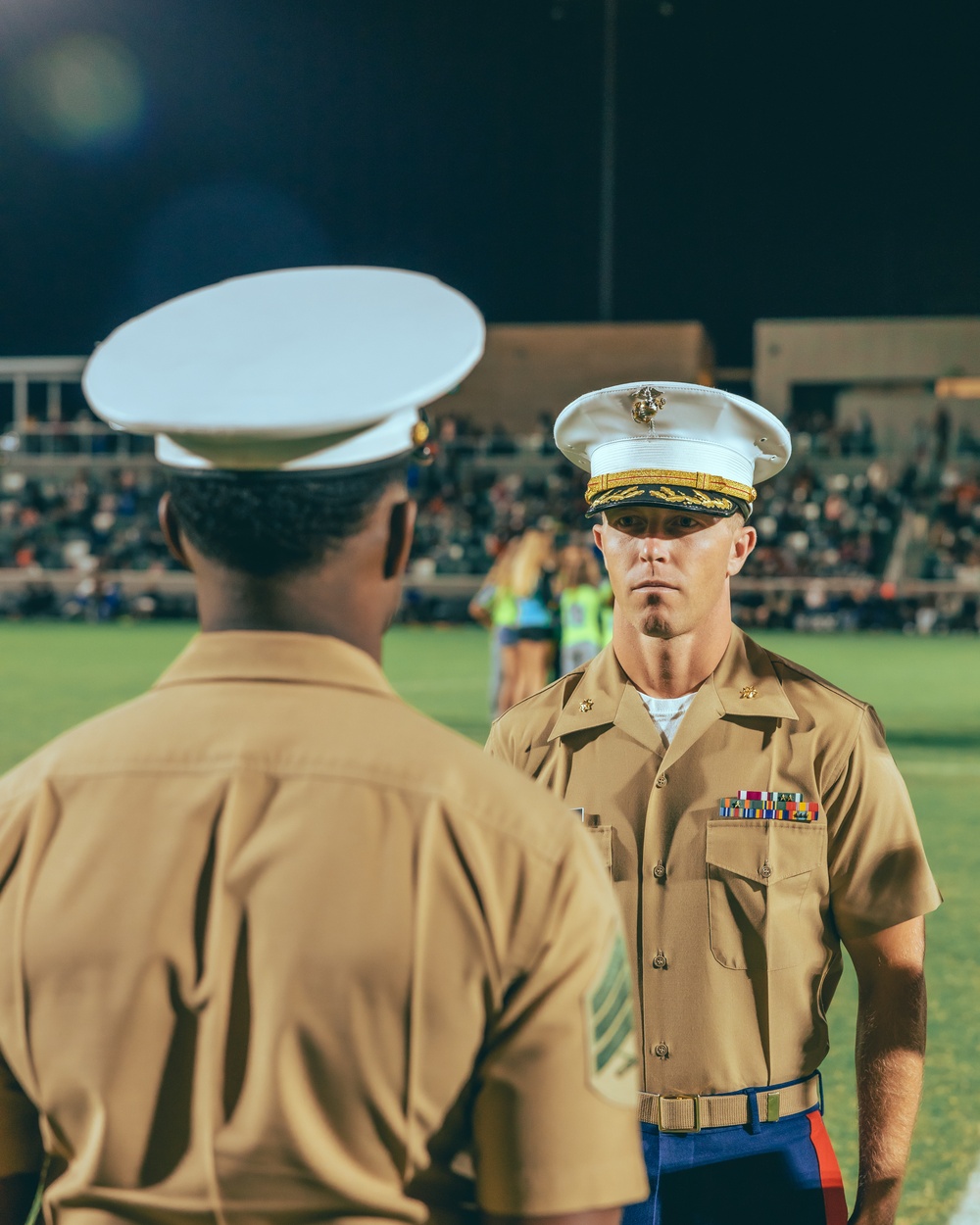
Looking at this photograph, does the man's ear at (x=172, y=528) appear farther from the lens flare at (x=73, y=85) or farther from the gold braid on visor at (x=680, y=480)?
the lens flare at (x=73, y=85)

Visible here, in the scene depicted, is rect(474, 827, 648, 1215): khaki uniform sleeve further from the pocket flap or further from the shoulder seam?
the shoulder seam

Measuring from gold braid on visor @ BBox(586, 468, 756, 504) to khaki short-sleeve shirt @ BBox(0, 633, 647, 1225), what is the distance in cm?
128

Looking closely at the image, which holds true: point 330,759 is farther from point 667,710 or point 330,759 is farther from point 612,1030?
point 667,710

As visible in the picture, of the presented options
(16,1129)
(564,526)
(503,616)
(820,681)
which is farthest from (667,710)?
(564,526)

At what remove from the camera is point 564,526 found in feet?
95.1

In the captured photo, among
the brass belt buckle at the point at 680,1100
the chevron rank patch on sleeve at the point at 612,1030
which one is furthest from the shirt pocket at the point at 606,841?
the chevron rank patch on sleeve at the point at 612,1030

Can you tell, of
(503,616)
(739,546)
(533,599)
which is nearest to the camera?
(739,546)

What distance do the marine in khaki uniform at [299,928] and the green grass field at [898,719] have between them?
113 inches

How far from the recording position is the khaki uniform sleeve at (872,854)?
219 centimetres

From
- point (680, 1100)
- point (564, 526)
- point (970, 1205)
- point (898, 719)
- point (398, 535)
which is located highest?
point (564, 526)

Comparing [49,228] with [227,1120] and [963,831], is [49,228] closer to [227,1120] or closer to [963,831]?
[963,831]

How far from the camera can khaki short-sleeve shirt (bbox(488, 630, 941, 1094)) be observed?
7.06ft

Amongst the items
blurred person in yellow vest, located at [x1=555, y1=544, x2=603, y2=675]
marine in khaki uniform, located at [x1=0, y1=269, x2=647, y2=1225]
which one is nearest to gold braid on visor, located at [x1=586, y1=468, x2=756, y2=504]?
marine in khaki uniform, located at [x1=0, y1=269, x2=647, y2=1225]

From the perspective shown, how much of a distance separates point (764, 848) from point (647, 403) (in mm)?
835
